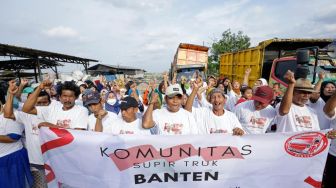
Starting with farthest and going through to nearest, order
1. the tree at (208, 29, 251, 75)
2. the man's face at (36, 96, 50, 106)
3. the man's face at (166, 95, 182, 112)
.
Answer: the tree at (208, 29, 251, 75), the man's face at (36, 96, 50, 106), the man's face at (166, 95, 182, 112)

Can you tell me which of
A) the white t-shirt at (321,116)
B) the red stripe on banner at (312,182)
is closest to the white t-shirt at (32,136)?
the red stripe on banner at (312,182)

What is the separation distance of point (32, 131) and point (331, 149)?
14.4ft

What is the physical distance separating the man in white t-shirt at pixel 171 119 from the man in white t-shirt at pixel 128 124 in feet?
0.47

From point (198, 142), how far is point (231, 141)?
16.6 inches

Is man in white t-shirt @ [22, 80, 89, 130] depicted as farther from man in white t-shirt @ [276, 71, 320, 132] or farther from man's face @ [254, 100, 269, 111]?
man in white t-shirt @ [276, 71, 320, 132]

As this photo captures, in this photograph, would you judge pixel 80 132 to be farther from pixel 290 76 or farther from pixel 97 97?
pixel 290 76

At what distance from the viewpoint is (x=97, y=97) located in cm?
357

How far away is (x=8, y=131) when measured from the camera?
323 cm

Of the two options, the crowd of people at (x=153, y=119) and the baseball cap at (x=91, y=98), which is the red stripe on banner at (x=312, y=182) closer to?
the crowd of people at (x=153, y=119)

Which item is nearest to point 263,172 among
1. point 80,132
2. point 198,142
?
point 198,142

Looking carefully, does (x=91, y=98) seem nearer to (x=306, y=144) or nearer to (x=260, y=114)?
(x=260, y=114)

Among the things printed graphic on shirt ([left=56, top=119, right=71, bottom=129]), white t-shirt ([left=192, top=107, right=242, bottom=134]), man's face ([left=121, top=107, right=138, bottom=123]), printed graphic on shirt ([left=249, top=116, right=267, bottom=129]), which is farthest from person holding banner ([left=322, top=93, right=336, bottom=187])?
printed graphic on shirt ([left=56, top=119, right=71, bottom=129])

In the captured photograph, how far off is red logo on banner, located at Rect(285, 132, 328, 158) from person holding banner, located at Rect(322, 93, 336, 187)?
0.12 metres

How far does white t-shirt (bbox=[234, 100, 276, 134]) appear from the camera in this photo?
11.4 ft
